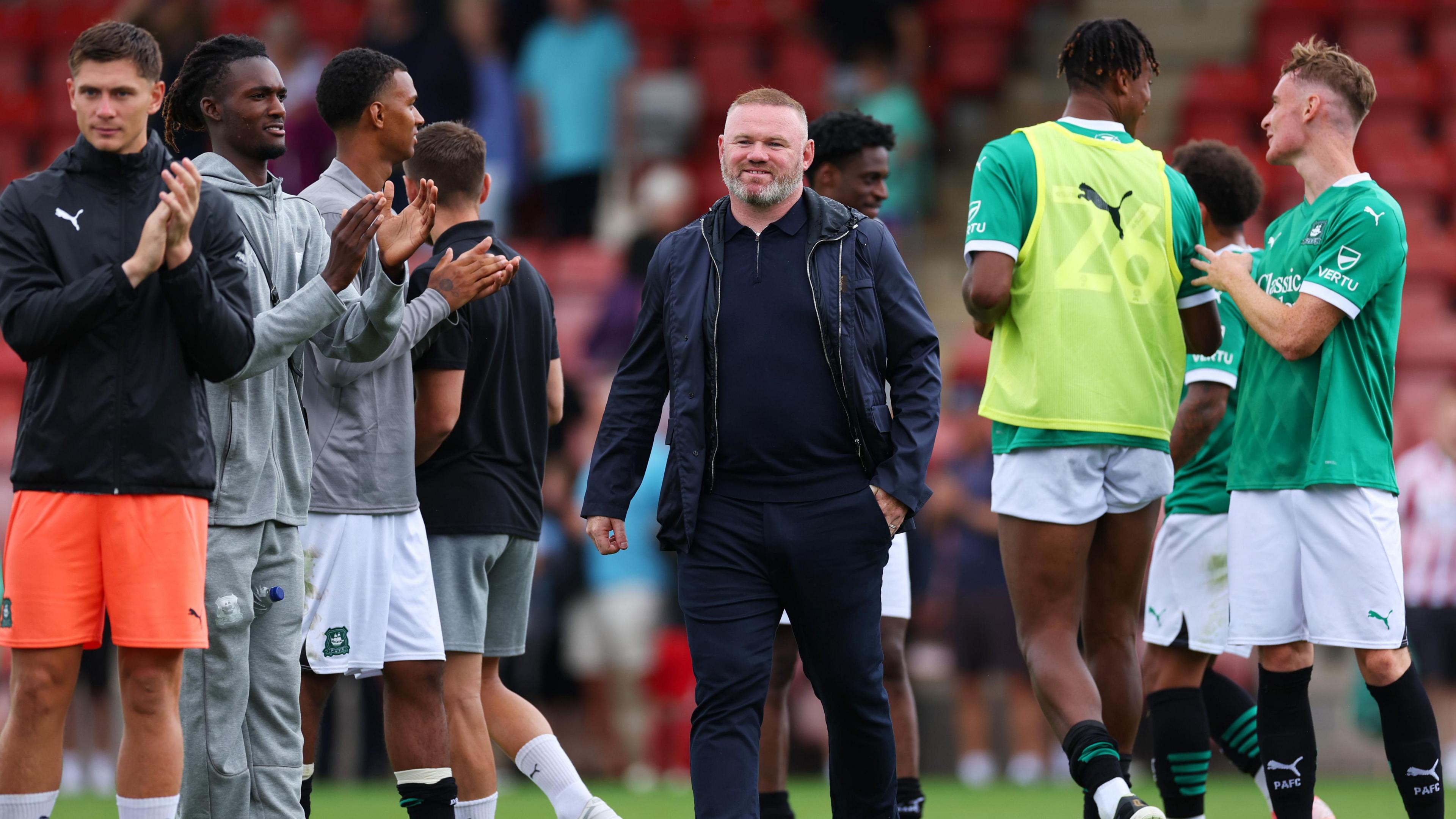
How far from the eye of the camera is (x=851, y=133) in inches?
255

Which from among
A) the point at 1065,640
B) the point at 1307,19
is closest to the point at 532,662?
the point at 1065,640

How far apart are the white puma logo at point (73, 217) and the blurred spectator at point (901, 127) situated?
29.1ft

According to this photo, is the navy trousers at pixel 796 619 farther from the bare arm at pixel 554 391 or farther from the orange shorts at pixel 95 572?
the bare arm at pixel 554 391

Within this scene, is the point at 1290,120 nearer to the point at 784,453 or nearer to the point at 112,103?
the point at 784,453

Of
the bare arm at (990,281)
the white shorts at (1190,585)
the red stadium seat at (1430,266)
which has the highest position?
the red stadium seat at (1430,266)

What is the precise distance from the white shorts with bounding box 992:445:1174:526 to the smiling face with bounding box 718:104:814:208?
47.4 inches

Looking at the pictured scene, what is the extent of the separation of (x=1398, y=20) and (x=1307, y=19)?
2.44 ft

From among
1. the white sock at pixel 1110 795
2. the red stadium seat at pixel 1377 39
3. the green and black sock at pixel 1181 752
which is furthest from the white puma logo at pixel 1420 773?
the red stadium seat at pixel 1377 39

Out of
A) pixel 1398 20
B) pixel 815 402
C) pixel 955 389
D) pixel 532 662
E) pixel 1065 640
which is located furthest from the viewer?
pixel 1398 20

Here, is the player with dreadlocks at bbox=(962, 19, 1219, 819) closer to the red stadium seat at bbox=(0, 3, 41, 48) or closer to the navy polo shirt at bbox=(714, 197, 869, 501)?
the navy polo shirt at bbox=(714, 197, 869, 501)

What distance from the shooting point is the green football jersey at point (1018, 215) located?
5.14 m

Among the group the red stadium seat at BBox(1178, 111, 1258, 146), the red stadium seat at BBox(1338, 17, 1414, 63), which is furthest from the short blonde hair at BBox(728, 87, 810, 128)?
the red stadium seat at BBox(1338, 17, 1414, 63)

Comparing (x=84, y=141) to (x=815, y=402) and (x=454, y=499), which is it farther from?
(x=815, y=402)

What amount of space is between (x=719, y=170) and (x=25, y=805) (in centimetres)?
1042
